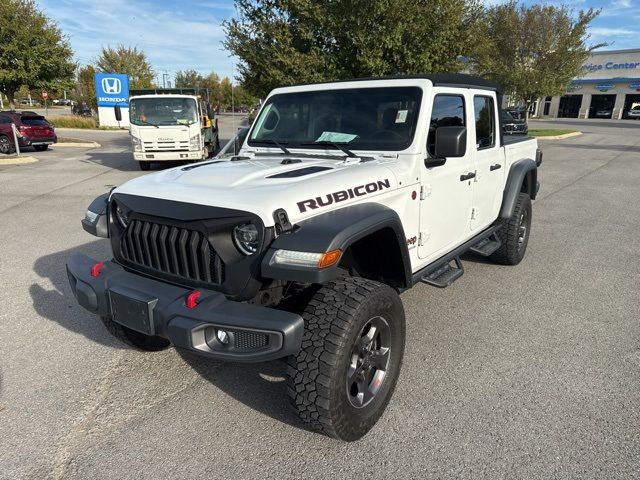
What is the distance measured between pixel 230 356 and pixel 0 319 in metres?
2.87

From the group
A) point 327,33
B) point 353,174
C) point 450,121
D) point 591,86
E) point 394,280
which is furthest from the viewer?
point 591,86

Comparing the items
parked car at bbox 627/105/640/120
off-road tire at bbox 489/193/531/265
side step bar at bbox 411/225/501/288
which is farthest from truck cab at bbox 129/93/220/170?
parked car at bbox 627/105/640/120

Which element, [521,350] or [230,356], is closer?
[230,356]

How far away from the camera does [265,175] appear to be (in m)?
2.80

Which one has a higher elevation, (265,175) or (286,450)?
(265,175)

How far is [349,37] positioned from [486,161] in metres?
8.15

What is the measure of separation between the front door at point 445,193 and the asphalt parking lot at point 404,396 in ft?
2.43

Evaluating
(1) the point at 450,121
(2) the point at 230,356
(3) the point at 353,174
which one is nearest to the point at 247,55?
(1) the point at 450,121

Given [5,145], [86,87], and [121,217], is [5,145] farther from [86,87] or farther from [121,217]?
[86,87]

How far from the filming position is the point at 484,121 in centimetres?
423

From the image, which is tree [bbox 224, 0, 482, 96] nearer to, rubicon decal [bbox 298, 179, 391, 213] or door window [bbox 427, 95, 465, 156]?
door window [bbox 427, 95, 465, 156]

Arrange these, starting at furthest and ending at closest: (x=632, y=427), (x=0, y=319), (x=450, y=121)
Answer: (x=0, y=319)
(x=450, y=121)
(x=632, y=427)

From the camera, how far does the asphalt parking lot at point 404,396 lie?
2.36 m

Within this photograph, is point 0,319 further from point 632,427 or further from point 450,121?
point 632,427
